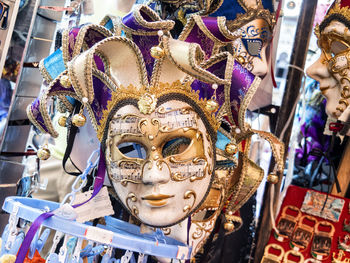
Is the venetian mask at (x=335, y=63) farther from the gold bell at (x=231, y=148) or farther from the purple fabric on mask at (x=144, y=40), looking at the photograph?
the purple fabric on mask at (x=144, y=40)

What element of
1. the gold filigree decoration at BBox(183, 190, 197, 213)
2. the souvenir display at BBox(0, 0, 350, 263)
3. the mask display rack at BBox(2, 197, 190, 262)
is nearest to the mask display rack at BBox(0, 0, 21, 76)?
the souvenir display at BBox(0, 0, 350, 263)

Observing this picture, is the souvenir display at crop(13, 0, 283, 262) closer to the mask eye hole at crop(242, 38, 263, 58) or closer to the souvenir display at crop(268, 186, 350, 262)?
the mask eye hole at crop(242, 38, 263, 58)

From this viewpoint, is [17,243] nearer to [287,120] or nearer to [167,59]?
[167,59]

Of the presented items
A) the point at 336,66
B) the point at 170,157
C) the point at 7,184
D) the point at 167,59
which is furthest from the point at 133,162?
the point at 336,66

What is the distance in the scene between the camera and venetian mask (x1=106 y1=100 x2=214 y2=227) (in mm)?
1041

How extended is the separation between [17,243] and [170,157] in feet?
1.21

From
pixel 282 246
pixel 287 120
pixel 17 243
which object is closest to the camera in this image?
pixel 17 243

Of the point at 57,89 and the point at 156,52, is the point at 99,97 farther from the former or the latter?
the point at 156,52

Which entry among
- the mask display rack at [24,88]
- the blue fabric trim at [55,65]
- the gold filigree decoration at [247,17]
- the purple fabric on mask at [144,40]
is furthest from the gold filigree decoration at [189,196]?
the mask display rack at [24,88]

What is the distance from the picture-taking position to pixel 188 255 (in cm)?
112

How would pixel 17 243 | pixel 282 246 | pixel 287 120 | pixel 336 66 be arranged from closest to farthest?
pixel 17 243 < pixel 336 66 < pixel 282 246 < pixel 287 120

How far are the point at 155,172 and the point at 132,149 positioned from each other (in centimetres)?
17

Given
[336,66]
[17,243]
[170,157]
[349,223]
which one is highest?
[336,66]

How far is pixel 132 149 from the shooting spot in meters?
1.17
